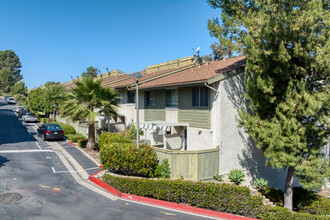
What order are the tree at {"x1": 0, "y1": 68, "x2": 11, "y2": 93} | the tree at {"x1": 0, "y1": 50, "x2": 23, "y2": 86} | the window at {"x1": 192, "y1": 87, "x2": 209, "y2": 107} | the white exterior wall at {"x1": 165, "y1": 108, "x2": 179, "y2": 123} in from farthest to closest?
1. the tree at {"x1": 0, "y1": 50, "x2": 23, "y2": 86}
2. the tree at {"x1": 0, "y1": 68, "x2": 11, "y2": 93}
3. the white exterior wall at {"x1": 165, "y1": 108, "x2": 179, "y2": 123}
4. the window at {"x1": 192, "y1": 87, "x2": 209, "y2": 107}

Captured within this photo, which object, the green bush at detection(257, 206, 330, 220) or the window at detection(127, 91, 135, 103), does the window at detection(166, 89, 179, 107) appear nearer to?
the window at detection(127, 91, 135, 103)

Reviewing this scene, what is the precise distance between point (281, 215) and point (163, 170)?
19.4 feet

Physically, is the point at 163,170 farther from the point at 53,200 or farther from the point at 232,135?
the point at 53,200

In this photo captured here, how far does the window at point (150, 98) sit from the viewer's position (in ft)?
64.6

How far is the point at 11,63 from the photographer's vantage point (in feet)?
389

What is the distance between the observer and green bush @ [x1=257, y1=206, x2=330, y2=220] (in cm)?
952

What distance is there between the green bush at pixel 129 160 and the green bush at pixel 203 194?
113 cm

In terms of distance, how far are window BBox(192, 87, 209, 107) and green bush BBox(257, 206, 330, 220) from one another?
6787 mm

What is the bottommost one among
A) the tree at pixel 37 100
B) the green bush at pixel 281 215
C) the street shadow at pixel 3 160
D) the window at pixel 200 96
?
the green bush at pixel 281 215

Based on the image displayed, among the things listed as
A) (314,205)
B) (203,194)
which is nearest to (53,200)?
(203,194)

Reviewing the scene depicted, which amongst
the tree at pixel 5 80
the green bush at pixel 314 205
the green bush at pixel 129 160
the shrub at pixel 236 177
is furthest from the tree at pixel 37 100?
the tree at pixel 5 80

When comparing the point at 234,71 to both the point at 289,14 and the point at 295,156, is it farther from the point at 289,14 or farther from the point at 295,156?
the point at 295,156

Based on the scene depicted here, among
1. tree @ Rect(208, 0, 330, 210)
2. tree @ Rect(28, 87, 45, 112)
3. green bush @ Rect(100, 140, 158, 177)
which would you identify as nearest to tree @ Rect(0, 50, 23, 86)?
tree @ Rect(28, 87, 45, 112)

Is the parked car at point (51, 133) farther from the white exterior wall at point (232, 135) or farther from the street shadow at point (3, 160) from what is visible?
the white exterior wall at point (232, 135)
